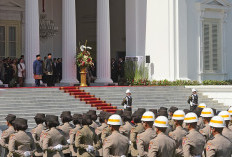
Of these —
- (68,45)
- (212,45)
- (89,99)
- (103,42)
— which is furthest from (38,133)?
(212,45)

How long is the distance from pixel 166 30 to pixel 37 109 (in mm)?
12233

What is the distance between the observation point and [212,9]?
117 ft

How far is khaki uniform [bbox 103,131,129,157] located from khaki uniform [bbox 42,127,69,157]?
1.77 metres

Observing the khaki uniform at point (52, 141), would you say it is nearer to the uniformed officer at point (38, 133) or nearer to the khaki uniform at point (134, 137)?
the uniformed officer at point (38, 133)

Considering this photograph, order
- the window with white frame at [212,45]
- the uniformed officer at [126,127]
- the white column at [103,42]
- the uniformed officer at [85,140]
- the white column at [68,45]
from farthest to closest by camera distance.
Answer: the window with white frame at [212,45]
the white column at [103,42]
the white column at [68,45]
the uniformed officer at [126,127]
the uniformed officer at [85,140]

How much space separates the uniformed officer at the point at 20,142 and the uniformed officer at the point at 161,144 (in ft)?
10.3

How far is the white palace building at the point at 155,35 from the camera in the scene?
31.5m

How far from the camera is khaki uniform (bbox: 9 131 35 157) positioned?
11070 mm

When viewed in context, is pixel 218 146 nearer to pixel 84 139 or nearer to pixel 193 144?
pixel 193 144

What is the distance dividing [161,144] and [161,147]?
53 millimetres

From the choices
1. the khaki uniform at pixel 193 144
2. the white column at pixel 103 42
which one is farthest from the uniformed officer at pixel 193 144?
the white column at pixel 103 42

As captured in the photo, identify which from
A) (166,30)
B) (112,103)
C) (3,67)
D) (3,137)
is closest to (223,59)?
(166,30)

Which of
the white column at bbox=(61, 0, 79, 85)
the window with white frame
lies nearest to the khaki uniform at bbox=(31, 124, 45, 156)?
the white column at bbox=(61, 0, 79, 85)

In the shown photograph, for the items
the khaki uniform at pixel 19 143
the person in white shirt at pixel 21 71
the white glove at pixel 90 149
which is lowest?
the white glove at pixel 90 149
